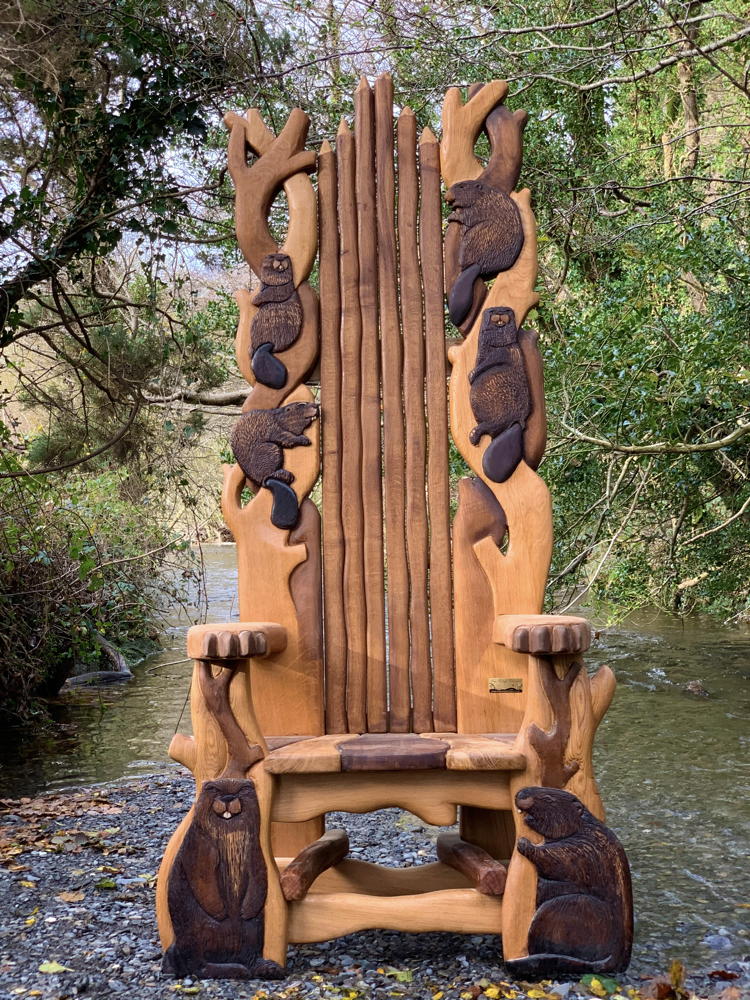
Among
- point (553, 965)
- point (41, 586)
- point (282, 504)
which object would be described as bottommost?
point (553, 965)

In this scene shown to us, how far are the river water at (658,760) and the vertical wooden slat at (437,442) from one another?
0.91 meters

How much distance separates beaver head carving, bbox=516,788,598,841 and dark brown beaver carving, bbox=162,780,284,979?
0.66 meters

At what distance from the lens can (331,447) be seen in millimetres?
3053

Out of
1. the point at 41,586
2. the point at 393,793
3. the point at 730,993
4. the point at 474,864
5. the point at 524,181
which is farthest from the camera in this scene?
the point at 524,181

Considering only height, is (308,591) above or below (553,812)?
above

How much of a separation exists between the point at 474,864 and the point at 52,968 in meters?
1.11

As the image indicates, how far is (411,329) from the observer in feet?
10.1

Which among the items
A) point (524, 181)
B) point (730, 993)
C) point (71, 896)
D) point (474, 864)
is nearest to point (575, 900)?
point (474, 864)

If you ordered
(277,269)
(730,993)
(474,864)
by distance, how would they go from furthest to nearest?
(277,269), (474,864), (730,993)

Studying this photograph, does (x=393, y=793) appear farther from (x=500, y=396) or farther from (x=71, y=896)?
(x=71, y=896)

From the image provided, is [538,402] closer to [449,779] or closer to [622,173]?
[449,779]

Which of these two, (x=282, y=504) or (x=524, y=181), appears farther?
(x=524, y=181)

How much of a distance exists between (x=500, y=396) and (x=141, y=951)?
183 cm

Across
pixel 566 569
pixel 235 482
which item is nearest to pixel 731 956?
pixel 235 482
